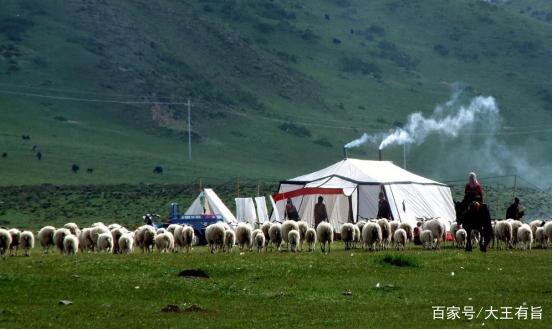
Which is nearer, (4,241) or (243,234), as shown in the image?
(4,241)

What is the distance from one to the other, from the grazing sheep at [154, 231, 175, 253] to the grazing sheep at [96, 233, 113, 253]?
4.00 ft

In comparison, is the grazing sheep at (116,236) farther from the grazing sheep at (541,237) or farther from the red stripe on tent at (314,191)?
the red stripe on tent at (314,191)

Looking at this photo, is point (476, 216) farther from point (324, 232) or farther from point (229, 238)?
point (229, 238)

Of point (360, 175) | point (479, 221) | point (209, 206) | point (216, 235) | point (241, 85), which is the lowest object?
point (216, 235)

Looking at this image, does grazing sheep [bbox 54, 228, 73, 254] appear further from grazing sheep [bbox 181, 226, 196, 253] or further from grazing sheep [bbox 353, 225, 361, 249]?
grazing sheep [bbox 353, 225, 361, 249]

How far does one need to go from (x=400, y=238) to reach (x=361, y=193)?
12074 mm

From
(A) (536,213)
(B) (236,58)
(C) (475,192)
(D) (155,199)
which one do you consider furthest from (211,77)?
(C) (475,192)

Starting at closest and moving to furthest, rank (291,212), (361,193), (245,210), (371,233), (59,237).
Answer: (371,233) → (59,237) → (291,212) → (361,193) → (245,210)

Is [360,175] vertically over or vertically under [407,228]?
over

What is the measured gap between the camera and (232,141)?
4685 inches

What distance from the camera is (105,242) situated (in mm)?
33719

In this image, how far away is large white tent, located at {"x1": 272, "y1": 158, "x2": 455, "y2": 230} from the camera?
150 feet

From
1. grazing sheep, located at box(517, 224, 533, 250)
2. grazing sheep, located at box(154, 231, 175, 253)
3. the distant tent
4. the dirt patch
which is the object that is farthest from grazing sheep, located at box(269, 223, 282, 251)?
the distant tent

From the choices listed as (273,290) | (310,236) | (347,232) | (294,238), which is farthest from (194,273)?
(347,232)
